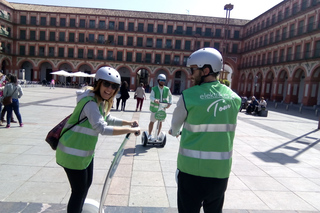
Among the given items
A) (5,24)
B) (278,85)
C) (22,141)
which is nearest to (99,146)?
→ (22,141)

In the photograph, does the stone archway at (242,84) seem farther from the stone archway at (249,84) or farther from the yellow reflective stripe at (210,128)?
the yellow reflective stripe at (210,128)

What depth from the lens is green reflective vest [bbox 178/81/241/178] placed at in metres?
1.94

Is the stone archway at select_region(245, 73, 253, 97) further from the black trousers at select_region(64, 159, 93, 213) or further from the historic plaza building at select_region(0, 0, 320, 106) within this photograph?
the black trousers at select_region(64, 159, 93, 213)

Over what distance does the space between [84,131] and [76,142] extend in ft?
0.41

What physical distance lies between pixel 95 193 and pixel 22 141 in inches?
140

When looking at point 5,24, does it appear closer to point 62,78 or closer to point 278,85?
point 62,78

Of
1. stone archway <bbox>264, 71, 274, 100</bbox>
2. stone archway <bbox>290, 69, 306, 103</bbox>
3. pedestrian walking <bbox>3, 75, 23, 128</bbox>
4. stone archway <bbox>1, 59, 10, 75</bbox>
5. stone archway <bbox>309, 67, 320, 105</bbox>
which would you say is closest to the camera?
pedestrian walking <bbox>3, 75, 23, 128</bbox>

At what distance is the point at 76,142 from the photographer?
2314mm

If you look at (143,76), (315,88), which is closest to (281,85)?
(315,88)

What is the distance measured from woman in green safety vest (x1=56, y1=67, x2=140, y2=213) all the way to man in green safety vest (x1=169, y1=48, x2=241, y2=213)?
631 millimetres

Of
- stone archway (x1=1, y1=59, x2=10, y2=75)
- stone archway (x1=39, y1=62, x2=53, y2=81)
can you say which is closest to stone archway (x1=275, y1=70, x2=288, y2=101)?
stone archway (x1=39, y1=62, x2=53, y2=81)

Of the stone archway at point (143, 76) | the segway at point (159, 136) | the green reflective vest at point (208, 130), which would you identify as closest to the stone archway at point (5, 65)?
the stone archway at point (143, 76)

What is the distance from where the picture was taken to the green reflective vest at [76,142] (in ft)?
7.57

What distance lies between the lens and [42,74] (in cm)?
5022
